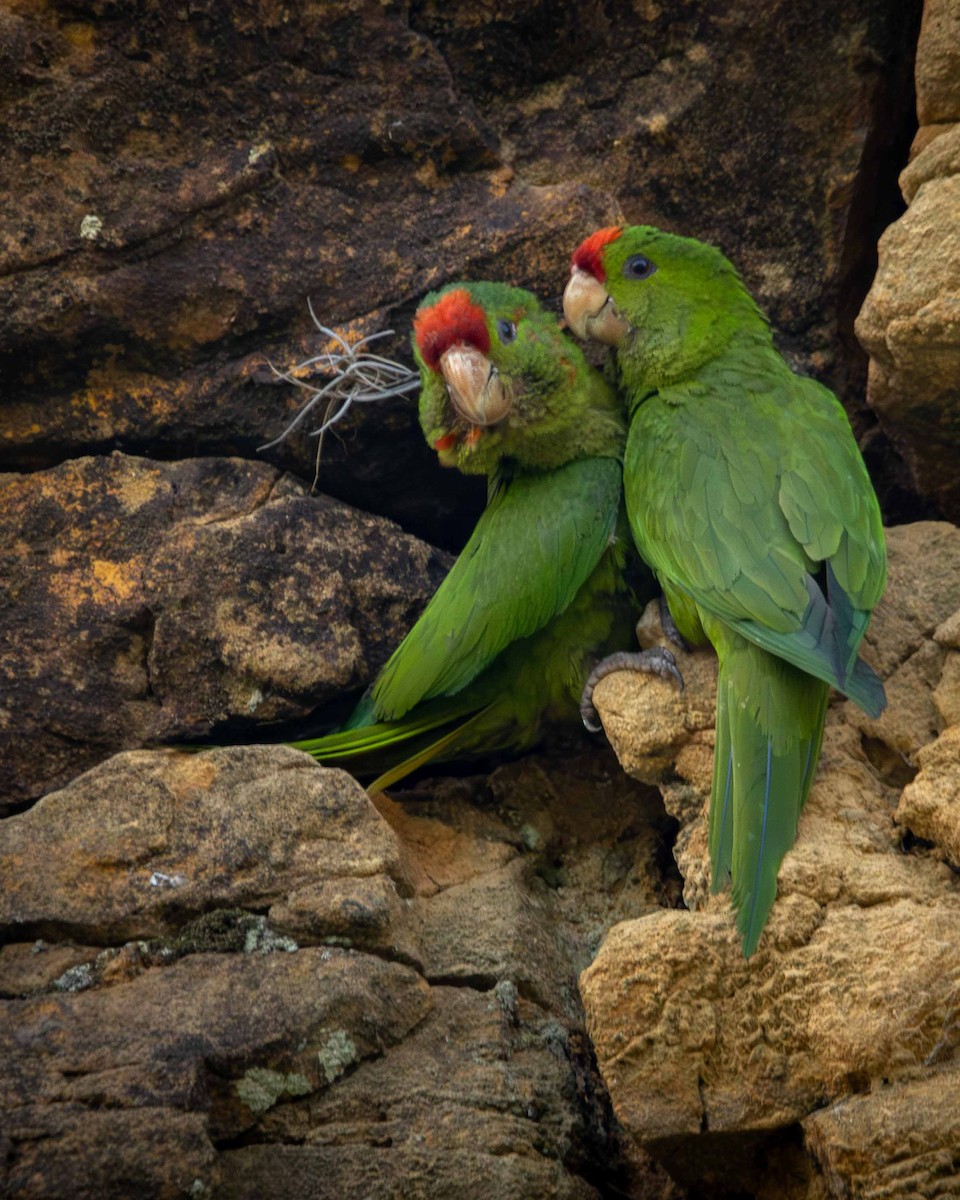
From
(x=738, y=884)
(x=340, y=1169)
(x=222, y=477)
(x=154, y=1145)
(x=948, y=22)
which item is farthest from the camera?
(x=222, y=477)

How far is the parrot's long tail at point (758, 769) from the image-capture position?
6.23 ft

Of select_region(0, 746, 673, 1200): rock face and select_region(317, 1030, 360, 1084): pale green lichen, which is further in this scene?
select_region(317, 1030, 360, 1084): pale green lichen

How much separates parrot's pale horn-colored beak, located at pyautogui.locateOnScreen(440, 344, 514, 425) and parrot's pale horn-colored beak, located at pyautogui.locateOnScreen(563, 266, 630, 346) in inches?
9.9

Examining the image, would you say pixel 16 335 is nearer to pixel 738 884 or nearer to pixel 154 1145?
pixel 154 1145

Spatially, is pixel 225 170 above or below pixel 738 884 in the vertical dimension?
above

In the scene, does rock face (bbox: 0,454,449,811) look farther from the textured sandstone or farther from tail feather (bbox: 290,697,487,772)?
the textured sandstone

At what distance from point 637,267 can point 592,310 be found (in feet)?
0.46

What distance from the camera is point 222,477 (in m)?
2.76

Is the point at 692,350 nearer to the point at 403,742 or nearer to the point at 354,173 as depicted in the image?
the point at 354,173

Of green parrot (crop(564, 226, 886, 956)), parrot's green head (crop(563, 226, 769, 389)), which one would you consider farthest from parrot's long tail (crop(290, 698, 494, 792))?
parrot's green head (crop(563, 226, 769, 389))

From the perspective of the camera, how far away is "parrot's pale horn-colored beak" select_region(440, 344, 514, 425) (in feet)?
8.30

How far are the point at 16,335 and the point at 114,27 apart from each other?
716 millimetres

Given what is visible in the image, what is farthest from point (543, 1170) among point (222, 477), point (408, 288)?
point (408, 288)

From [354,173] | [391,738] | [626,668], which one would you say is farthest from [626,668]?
[354,173]
